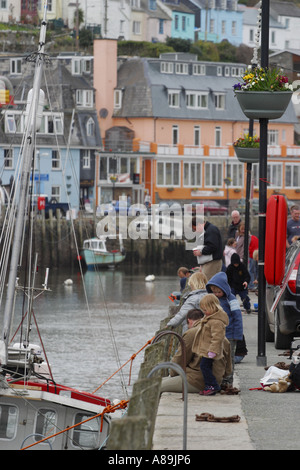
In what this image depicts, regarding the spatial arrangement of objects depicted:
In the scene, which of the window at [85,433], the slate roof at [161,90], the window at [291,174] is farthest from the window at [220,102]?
the window at [85,433]

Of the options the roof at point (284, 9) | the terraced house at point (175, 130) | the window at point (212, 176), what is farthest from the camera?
the roof at point (284, 9)

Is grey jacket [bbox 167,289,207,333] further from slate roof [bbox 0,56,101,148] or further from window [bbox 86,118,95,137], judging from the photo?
window [bbox 86,118,95,137]

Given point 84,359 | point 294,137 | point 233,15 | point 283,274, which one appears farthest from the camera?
point 233,15

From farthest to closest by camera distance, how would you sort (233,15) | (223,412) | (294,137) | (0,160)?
(233,15) → (294,137) → (0,160) → (223,412)

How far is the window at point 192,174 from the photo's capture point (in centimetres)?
8431

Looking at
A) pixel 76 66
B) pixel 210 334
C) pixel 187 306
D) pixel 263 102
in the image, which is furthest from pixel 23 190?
pixel 76 66

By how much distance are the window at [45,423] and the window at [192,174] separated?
66321 mm

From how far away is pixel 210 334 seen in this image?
1117 centimetres

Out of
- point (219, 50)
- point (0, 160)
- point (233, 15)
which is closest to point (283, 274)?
point (0, 160)

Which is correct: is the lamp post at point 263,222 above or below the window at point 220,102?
below

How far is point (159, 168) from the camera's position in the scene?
8325cm

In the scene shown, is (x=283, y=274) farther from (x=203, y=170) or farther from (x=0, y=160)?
(x=203, y=170)

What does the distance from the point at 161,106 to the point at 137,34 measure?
3771 centimetres

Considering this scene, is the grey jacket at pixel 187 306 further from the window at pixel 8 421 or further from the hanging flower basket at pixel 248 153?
the hanging flower basket at pixel 248 153
